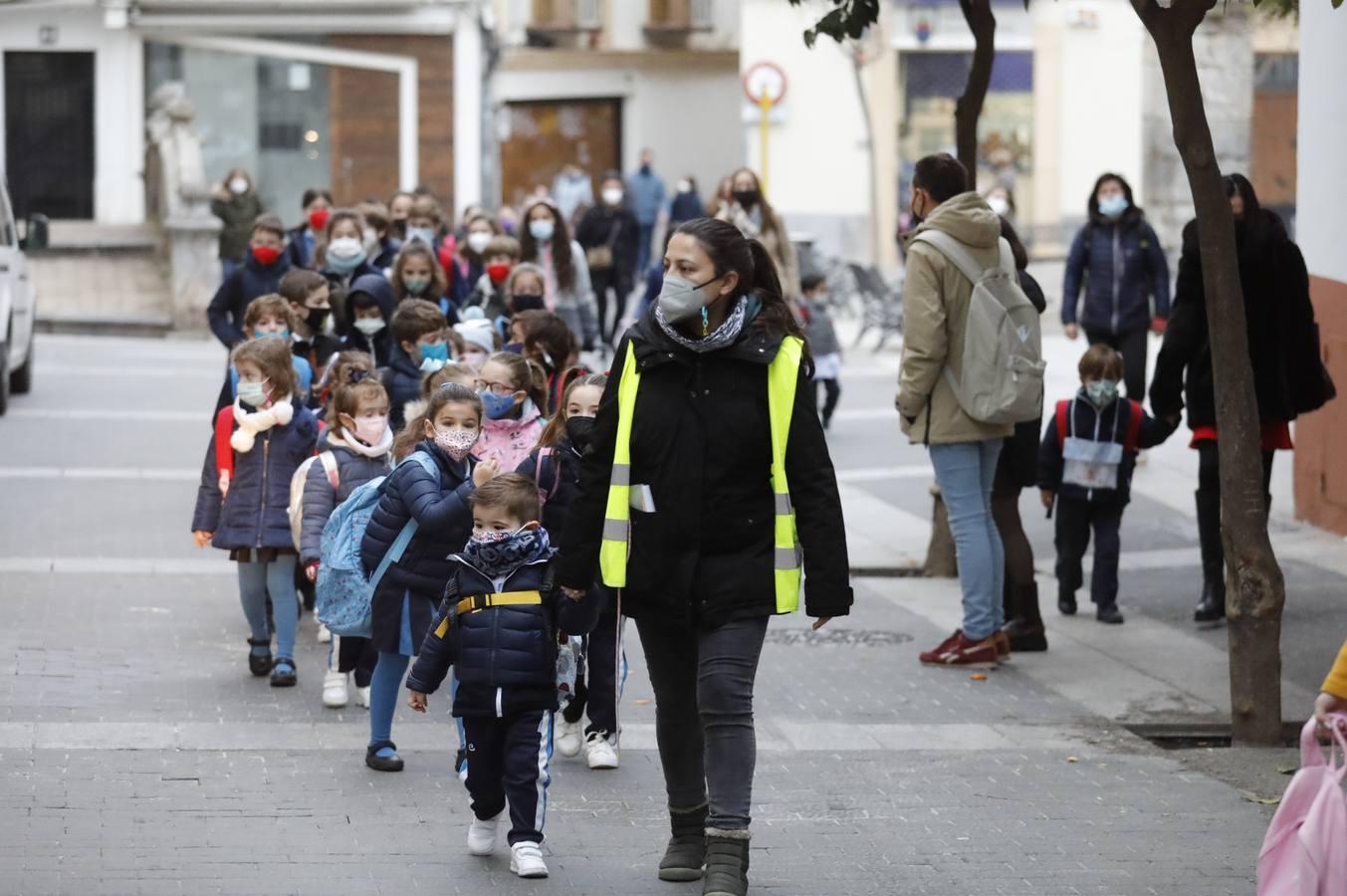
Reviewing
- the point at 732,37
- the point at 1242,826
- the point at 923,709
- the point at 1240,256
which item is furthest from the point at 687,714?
the point at 732,37

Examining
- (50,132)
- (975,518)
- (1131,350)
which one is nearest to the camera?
(975,518)

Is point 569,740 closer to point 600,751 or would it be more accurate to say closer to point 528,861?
point 600,751

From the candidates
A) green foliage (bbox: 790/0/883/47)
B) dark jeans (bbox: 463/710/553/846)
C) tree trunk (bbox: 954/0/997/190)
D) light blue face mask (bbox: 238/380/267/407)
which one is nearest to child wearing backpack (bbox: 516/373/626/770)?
dark jeans (bbox: 463/710/553/846)

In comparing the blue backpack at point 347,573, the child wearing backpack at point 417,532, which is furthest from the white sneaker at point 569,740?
the blue backpack at point 347,573

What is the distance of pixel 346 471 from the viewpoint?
8398 millimetres

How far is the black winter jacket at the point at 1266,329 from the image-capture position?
987 cm

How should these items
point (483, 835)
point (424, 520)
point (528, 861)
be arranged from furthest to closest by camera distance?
point (424, 520) < point (483, 835) < point (528, 861)

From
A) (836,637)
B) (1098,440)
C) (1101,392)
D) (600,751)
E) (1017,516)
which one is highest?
(1101,392)

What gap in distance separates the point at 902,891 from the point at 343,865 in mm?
1524

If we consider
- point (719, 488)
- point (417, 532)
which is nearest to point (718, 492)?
point (719, 488)

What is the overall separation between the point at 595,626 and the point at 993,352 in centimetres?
262

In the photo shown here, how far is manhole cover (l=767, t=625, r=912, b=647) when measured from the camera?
10164 millimetres

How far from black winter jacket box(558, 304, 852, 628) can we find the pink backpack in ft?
4.50

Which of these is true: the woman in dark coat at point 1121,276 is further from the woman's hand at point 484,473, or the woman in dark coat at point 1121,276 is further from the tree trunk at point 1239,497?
the woman's hand at point 484,473
